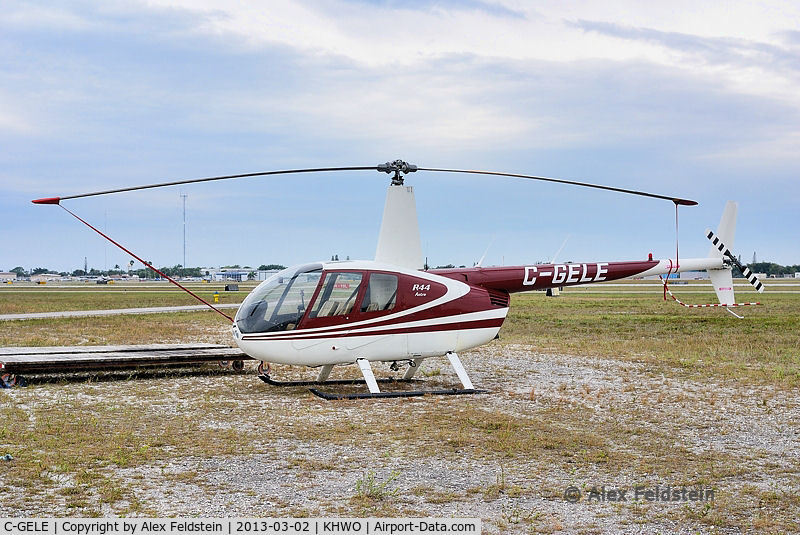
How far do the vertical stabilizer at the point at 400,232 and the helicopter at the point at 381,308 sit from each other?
0.05 ft

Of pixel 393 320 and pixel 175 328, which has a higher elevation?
pixel 393 320

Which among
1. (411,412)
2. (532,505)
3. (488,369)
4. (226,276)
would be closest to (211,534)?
(532,505)

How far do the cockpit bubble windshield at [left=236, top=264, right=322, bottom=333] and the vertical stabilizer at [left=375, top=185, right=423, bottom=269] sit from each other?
1197 millimetres

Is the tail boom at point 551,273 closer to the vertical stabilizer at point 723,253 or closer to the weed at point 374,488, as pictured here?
the vertical stabilizer at point 723,253

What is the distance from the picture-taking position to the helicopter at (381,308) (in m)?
11.5

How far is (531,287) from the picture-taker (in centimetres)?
1372

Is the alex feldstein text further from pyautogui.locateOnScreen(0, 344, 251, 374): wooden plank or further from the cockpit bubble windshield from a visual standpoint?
pyautogui.locateOnScreen(0, 344, 251, 374): wooden plank

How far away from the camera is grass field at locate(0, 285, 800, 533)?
6.09 meters

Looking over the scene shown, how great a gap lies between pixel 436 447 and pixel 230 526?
10.8ft

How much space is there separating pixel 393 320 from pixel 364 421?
247cm

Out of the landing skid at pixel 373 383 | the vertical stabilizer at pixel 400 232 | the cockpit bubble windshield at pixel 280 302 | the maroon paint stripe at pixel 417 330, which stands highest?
the vertical stabilizer at pixel 400 232

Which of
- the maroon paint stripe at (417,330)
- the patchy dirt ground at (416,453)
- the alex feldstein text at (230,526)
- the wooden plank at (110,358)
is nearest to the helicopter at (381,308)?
the maroon paint stripe at (417,330)

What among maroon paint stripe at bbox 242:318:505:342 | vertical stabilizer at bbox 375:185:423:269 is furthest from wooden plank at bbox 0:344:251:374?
vertical stabilizer at bbox 375:185:423:269

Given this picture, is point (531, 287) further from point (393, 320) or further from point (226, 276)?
point (226, 276)
